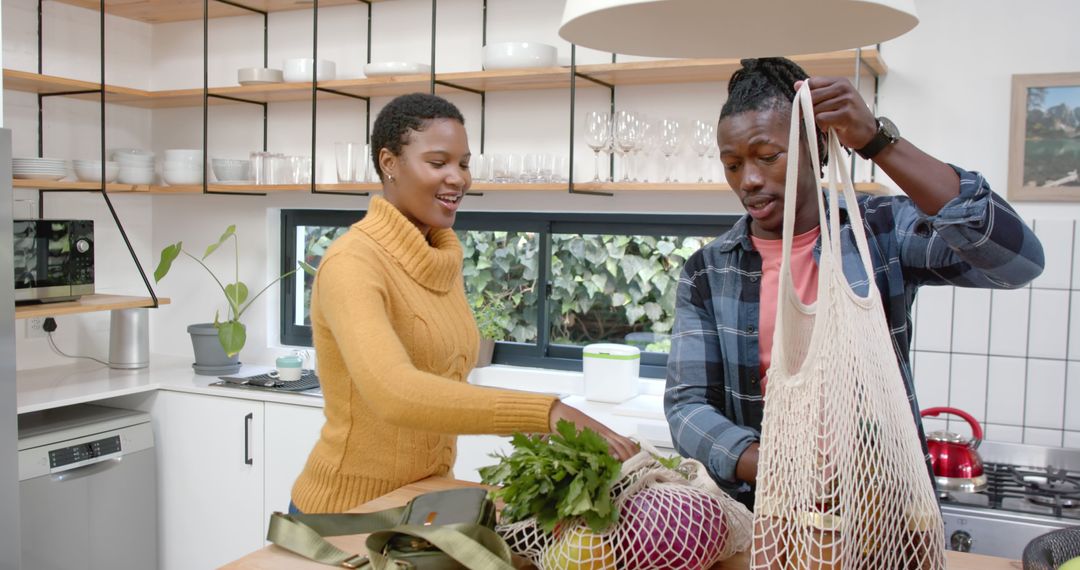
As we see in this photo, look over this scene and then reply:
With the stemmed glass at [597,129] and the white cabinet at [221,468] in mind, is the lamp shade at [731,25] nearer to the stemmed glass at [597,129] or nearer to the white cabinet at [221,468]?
the stemmed glass at [597,129]

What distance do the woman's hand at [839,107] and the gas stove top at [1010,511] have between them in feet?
4.72

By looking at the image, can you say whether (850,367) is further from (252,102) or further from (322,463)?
(252,102)

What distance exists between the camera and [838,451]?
0.98 meters

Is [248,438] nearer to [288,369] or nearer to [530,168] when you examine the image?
[288,369]

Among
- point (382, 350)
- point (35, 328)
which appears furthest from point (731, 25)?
point (35, 328)

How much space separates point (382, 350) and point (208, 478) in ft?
7.74

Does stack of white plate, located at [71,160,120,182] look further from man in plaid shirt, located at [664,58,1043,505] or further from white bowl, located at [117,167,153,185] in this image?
man in plaid shirt, located at [664,58,1043,505]

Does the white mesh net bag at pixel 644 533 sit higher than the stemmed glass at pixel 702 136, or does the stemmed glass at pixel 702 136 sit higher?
the stemmed glass at pixel 702 136

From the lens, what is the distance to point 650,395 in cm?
329

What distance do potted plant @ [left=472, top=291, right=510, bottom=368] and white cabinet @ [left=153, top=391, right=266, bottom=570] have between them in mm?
831

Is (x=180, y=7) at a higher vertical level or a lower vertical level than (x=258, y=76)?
higher

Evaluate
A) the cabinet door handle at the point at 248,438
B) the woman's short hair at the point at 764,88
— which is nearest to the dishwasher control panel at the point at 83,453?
the cabinet door handle at the point at 248,438

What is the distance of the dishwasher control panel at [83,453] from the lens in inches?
124

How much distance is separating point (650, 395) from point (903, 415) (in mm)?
2240
